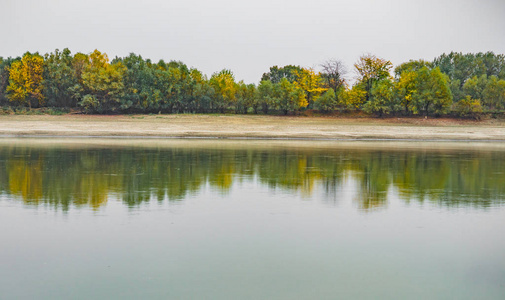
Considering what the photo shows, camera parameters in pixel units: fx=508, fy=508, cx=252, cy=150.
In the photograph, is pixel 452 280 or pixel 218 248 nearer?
pixel 452 280

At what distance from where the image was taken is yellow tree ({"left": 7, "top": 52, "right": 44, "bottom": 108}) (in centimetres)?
7738

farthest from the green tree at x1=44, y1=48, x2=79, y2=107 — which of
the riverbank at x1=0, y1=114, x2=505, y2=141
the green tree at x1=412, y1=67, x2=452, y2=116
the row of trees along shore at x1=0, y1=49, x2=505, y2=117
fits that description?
the green tree at x1=412, y1=67, x2=452, y2=116

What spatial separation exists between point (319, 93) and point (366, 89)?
8.04m

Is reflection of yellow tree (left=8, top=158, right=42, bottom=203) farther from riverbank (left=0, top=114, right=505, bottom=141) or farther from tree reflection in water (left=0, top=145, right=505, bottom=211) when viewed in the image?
riverbank (left=0, top=114, right=505, bottom=141)

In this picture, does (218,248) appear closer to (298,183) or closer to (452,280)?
(452,280)

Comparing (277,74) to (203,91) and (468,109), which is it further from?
(468,109)

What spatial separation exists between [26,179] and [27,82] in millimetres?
69043

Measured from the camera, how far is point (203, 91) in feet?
260

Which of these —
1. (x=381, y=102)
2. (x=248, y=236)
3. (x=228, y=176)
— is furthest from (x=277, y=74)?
(x=248, y=236)

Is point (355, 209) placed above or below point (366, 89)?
below

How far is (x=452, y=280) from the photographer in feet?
22.8

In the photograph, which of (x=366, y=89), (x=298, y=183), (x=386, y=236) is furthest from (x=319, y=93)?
(x=386, y=236)

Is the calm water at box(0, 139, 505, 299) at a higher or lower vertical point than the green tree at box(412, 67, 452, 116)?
lower

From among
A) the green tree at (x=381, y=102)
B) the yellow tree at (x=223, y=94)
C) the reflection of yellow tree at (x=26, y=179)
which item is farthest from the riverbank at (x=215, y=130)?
the reflection of yellow tree at (x=26, y=179)
